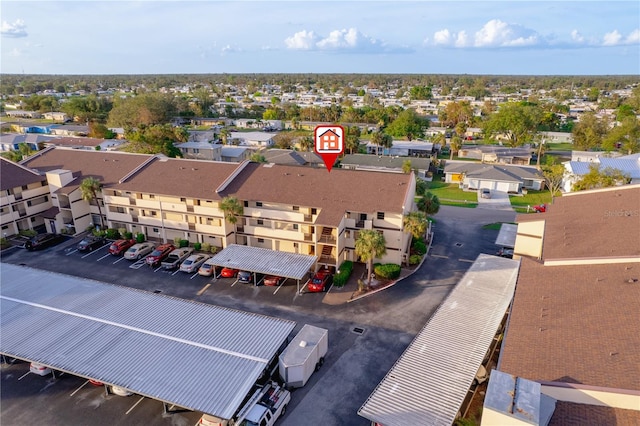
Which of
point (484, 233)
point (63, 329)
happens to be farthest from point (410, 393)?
point (484, 233)

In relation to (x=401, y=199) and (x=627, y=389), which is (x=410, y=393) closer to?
(x=627, y=389)

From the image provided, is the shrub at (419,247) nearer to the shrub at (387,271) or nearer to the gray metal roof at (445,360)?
the shrub at (387,271)

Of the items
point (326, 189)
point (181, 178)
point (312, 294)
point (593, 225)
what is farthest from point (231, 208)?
point (593, 225)

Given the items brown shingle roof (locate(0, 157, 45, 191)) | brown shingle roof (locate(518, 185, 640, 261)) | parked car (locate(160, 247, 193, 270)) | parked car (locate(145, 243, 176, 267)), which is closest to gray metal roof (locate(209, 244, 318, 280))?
parked car (locate(160, 247, 193, 270))

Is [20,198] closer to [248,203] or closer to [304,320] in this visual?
[248,203]

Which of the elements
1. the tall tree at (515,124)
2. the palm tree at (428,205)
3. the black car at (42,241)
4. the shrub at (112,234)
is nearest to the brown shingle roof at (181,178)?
the shrub at (112,234)
